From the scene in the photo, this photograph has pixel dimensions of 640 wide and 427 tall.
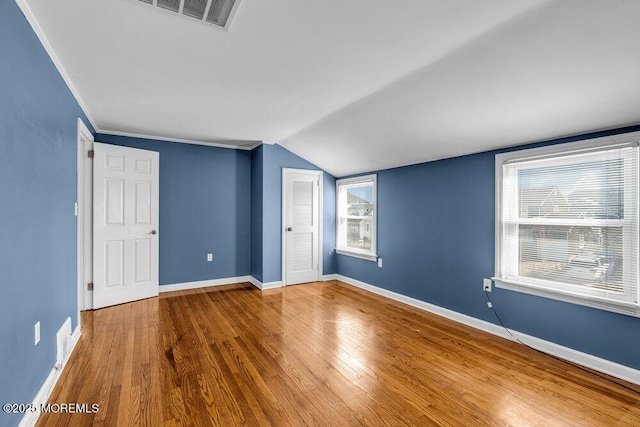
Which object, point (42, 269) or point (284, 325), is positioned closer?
point (42, 269)

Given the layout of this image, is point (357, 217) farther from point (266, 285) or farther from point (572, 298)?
point (572, 298)

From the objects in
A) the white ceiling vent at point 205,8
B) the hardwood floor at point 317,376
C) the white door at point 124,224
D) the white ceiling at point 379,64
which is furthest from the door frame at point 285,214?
the white ceiling vent at point 205,8

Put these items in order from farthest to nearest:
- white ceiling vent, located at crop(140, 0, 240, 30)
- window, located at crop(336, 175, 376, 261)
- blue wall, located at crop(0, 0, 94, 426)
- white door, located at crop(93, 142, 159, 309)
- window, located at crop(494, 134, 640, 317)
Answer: window, located at crop(336, 175, 376, 261) < white door, located at crop(93, 142, 159, 309) < window, located at crop(494, 134, 640, 317) < white ceiling vent, located at crop(140, 0, 240, 30) < blue wall, located at crop(0, 0, 94, 426)

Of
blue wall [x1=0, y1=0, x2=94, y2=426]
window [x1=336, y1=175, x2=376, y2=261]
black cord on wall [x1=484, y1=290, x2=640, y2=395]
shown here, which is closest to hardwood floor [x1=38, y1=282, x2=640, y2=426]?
black cord on wall [x1=484, y1=290, x2=640, y2=395]

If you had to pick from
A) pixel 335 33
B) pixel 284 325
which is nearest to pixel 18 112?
pixel 335 33

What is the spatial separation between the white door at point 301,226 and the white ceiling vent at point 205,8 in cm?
316

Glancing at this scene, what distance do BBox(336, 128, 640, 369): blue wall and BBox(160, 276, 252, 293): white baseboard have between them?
2039 millimetres

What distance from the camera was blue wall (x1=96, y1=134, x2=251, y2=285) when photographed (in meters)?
4.49

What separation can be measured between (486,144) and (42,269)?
380 centimetres

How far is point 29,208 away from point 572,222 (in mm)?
3908

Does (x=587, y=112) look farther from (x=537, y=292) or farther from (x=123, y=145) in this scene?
(x=123, y=145)

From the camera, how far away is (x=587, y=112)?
7.33ft

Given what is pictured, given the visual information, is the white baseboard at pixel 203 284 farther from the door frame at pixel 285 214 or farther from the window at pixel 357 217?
the window at pixel 357 217

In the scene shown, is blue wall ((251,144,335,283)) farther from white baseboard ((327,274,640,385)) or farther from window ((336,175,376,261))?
white baseboard ((327,274,640,385))
